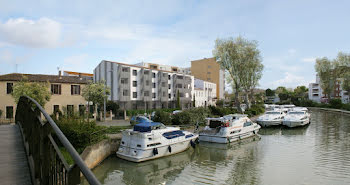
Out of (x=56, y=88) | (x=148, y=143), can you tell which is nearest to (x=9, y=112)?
(x=56, y=88)

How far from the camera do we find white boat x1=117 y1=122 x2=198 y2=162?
17281mm

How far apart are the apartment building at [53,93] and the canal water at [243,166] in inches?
893

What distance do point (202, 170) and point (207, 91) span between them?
223ft

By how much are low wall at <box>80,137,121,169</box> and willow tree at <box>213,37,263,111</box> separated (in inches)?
1258

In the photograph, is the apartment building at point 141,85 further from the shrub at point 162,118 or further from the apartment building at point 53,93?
the shrub at point 162,118

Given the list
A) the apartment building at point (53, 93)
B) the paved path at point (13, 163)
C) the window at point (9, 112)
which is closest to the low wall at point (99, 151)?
the paved path at point (13, 163)

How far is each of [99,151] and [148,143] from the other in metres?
3.62

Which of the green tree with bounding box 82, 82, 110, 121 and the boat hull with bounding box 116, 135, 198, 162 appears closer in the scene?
the boat hull with bounding box 116, 135, 198, 162

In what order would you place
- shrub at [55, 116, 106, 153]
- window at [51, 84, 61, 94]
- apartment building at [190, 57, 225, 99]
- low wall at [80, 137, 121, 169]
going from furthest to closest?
apartment building at [190, 57, 225, 99], window at [51, 84, 61, 94], shrub at [55, 116, 106, 153], low wall at [80, 137, 121, 169]

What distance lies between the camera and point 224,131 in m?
23.8

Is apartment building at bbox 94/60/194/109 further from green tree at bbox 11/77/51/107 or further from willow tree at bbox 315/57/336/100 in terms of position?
willow tree at bbox 315/57/336/100

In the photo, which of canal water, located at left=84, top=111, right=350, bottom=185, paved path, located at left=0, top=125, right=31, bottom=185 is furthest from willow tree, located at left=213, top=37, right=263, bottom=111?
paved path, located at left=0, top=125, right=31, bottom=185

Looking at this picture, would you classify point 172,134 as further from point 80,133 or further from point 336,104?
point 336,104

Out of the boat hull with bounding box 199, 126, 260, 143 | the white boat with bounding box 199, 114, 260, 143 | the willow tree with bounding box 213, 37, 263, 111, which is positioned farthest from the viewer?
the willow tree with bounding box 213, 37, 263, 111
